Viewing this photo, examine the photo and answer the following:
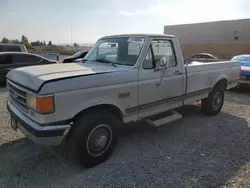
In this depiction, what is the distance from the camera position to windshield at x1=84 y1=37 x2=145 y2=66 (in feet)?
13.6

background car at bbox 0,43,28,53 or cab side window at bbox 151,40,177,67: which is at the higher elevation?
background car at bbox 0,43,28,53

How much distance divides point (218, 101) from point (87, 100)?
13.7 ft

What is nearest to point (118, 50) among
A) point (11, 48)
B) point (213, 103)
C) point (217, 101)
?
point (213, 103)

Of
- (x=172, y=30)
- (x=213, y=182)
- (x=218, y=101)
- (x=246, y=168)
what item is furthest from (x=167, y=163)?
(x=172, y=30)

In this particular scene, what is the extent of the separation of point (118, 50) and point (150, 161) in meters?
2.04

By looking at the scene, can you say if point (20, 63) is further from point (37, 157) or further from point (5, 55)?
→ point (37, 157)

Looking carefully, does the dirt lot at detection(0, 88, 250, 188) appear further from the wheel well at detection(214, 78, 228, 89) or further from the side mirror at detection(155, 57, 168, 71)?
the side mirror at detection(155, 57, 168, 71)

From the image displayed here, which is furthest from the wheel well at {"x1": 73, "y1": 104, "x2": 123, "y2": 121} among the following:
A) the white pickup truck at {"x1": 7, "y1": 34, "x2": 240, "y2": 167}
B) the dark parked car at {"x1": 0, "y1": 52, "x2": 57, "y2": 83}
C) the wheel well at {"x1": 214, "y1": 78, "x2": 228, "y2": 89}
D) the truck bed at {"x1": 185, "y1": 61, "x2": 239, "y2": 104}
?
the dark parked car at {"x1": 0, "y1": 52, "x2": 57, "y2": 83}

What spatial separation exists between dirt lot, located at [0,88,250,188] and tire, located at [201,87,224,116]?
0.77 m

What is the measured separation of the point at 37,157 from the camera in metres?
3.84

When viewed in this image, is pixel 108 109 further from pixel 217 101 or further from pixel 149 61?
pixel 217 101

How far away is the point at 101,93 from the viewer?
3.41 metres

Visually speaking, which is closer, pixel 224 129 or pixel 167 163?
pixel 167 163

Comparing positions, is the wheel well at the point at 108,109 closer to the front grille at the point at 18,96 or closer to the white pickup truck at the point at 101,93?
the white pickup truck at the point at 101,93
